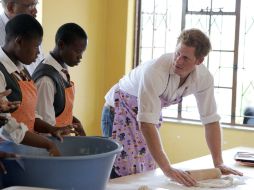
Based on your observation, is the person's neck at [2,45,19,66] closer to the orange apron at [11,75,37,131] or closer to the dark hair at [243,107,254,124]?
the orange apron at [11,75,37,131]

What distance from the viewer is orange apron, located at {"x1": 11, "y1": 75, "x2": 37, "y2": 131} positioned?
5.05 ft

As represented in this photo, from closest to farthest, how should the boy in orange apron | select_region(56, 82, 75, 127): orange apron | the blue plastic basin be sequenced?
the blue plastic basin, the boy in orange apron, select_region(56, 82, 75, 127): orange apron

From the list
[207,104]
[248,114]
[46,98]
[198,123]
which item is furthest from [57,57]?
[248,114]

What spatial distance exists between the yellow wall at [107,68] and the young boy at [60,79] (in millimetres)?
1922

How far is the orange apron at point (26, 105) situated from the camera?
5.05ft

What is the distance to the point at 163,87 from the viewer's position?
201 cm

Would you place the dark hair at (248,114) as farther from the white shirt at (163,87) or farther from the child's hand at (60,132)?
the child's hand at (60,132)

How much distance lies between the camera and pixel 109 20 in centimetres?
443

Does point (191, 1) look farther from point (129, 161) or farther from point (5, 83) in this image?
point (5, 83)

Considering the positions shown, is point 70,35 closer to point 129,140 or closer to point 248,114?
point 129,140

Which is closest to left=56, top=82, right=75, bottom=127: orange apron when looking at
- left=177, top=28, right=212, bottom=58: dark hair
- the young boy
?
the young boy

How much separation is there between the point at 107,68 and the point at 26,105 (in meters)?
2.94

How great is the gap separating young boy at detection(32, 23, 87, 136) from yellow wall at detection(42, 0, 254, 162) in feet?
6.31

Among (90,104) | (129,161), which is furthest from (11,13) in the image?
(90,104)
